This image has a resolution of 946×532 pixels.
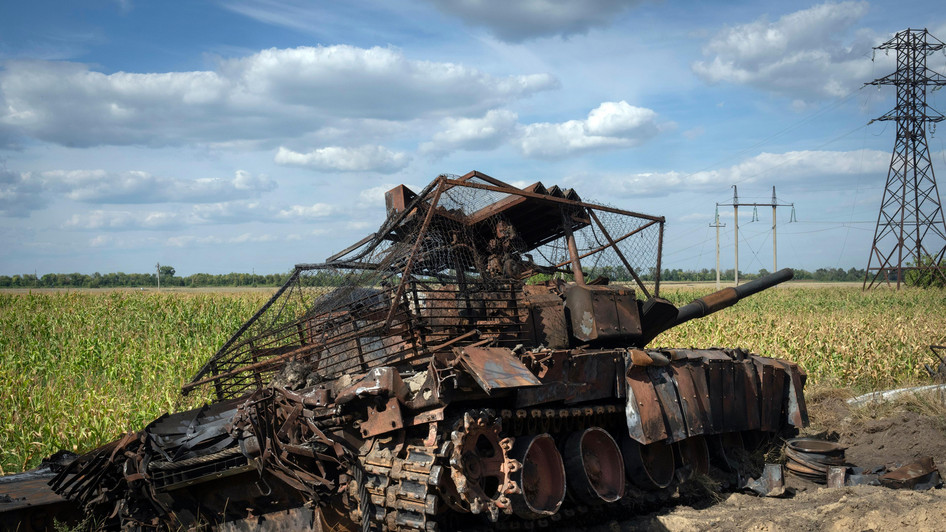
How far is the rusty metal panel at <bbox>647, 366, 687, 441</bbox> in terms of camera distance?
9.42 metres

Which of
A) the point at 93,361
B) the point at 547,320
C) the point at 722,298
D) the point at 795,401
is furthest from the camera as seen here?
the point at 93,361

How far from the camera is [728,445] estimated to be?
11.5 metres

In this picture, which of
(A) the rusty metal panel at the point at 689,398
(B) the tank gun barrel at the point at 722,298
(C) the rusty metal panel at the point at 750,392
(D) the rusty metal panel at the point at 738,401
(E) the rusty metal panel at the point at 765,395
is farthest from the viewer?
(B) the tank gun barrel at the point at 722,298

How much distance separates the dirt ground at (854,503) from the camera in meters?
7.99

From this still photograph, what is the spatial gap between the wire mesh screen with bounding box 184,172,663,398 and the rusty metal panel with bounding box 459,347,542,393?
459mm

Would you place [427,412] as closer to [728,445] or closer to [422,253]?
[422,253]

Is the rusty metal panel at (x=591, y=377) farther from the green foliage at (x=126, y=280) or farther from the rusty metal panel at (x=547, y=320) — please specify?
the green foliage at (x=126, y=280)

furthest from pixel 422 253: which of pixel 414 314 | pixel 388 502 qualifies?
pixel 388 502

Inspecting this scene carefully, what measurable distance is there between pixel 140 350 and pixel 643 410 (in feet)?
36.0

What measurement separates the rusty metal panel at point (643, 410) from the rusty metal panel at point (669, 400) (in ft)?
0.39

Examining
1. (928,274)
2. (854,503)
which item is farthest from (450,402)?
(928,274)

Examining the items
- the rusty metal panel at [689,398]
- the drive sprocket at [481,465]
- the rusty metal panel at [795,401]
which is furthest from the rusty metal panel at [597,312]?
the rusty metal panel at [795,401]

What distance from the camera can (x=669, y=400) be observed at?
378 inches

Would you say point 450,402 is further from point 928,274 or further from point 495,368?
point 928,274
